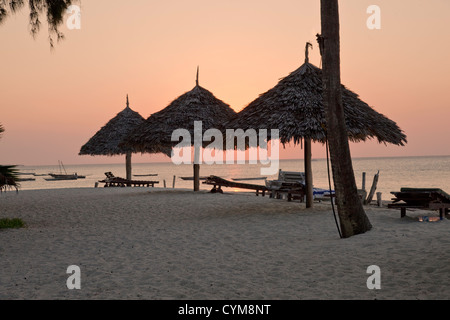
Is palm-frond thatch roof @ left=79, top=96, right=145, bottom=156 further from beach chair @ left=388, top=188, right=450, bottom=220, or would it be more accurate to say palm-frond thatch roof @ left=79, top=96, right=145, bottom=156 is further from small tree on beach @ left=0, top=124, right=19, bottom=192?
beach chair @ left=388, top=188, right=450, bottom=220

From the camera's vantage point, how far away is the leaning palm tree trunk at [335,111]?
8562 millimetres

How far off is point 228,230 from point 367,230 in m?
2.78

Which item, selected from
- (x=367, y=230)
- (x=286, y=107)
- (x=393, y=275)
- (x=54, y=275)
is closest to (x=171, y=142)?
(x=286, y=107)

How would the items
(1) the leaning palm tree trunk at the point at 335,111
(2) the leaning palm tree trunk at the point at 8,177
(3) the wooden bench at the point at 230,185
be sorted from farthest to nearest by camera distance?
(3) the wooden bench at the point at 230,185 < (2) the leaning palm tree trunk at the point at 8,177 < (1) the leaning palm tree trunk at the point at 335,111

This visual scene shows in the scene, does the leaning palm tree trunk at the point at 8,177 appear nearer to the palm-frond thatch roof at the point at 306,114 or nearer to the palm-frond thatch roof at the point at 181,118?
the palm-frond thatch roof at the point at 306,114

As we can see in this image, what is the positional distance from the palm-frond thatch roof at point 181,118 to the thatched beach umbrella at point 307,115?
20.2 ft

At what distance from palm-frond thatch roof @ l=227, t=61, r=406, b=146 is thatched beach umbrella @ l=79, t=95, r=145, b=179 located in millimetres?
13601

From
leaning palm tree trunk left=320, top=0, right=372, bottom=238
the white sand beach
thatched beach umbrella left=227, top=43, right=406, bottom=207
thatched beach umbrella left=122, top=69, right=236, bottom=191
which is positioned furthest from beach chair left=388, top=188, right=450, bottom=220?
thatched beach umbrella left=122, top=69, right=236, bottom=191

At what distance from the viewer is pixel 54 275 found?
596 centimetres

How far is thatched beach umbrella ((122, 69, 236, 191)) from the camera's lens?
757 inches

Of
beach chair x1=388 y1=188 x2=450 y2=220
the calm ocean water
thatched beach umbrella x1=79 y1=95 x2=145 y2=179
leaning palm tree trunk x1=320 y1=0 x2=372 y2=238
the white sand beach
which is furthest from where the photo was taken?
the calm ocean water

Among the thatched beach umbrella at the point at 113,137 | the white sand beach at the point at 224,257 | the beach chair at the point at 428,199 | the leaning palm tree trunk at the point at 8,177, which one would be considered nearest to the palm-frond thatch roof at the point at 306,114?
the white sand beach at the point at 224,257

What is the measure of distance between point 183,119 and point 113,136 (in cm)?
769
